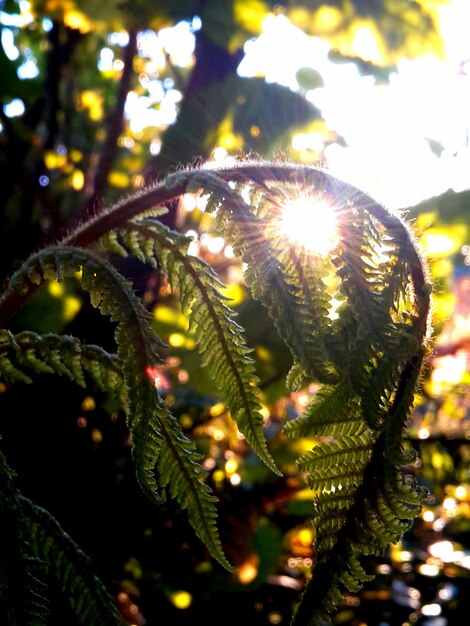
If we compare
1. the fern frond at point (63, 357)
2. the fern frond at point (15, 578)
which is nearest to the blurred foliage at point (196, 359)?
the fern frond at point (63, 357)

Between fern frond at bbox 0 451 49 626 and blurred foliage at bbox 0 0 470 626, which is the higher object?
blurred foliage at bbox 0 0 470 626

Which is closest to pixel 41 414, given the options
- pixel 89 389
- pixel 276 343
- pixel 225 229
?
pixel 89 389

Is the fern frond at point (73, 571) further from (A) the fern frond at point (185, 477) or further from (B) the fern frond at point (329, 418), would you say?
(B) the fern frond at point (329, 418)

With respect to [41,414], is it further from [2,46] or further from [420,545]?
[2,46]

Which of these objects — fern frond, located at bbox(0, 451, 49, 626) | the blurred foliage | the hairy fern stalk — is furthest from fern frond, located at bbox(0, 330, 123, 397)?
the blurred foliage

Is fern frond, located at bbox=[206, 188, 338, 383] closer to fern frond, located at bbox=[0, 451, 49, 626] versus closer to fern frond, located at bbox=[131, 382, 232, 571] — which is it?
fern frond, located at bbox=[131, 382, 232, 571]

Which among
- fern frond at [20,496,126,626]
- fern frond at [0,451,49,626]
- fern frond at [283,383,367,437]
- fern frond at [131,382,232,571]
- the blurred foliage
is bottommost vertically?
fern frond at [0,451,49,626]

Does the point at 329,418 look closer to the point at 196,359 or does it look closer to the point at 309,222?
the point at 309,222
